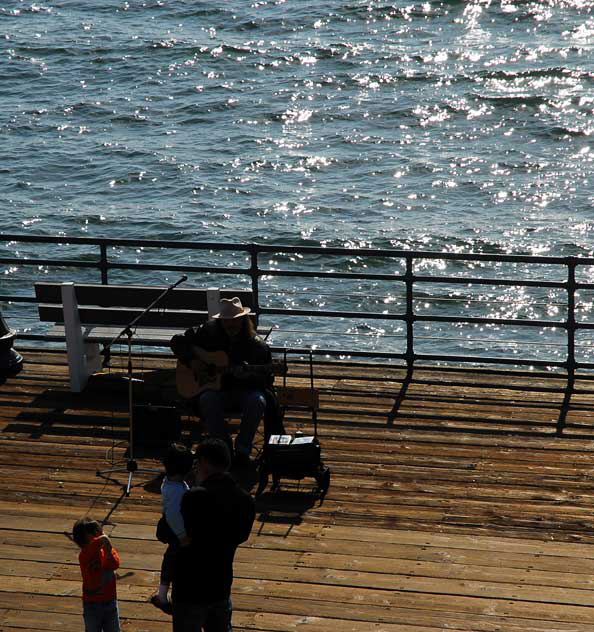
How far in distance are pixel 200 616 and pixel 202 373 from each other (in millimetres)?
4207

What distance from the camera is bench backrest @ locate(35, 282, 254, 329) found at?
1196cm

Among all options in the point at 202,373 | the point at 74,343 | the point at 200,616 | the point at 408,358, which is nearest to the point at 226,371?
the point at 202,373

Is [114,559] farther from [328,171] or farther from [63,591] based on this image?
[328,171]

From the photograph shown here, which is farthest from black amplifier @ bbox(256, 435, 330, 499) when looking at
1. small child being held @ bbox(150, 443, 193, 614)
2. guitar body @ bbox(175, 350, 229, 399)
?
small child being held @ bbox(150, 443, 193, 614)

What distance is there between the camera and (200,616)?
644cm

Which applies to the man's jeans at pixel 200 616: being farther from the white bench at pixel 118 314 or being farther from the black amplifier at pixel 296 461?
the white bench at pixel 118 314

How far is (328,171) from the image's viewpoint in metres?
36.6

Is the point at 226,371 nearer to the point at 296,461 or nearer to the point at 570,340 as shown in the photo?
the point at 296,461

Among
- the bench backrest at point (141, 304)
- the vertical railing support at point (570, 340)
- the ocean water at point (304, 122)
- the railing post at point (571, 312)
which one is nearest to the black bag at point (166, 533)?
the bench backrest at point (141, 304)

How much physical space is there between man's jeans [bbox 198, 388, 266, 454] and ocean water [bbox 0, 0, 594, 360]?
775 inches

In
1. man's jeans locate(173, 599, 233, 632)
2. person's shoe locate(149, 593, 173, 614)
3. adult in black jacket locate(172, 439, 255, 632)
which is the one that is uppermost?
adult in black jacket locate(172, 439, 255, 632)

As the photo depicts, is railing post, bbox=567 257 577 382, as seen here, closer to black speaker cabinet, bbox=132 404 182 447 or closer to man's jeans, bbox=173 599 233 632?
black speaker cabinet, bbox=132 404 182 447

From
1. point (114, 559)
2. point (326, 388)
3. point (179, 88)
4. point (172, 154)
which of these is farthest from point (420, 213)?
point (114, 559)

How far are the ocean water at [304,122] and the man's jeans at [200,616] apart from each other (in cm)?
2360
